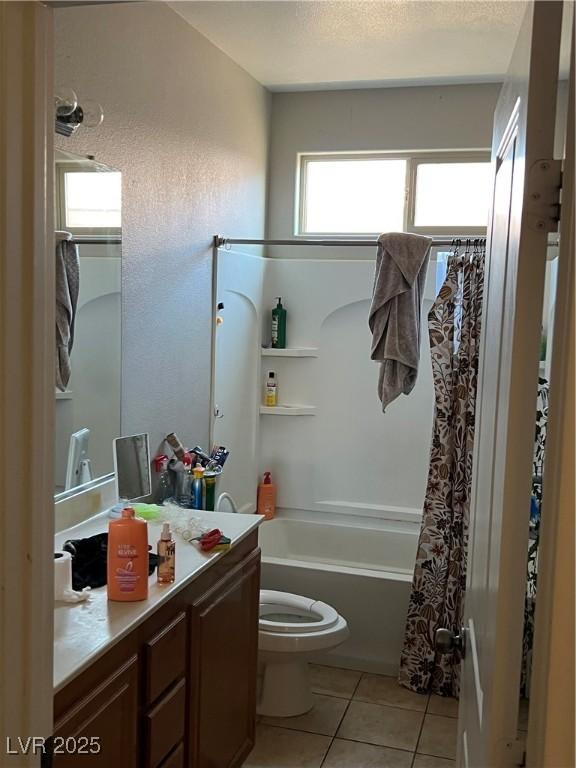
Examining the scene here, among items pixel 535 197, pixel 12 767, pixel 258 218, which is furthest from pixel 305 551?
pixel 535 197

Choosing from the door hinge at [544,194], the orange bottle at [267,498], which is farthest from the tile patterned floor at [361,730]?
the door hinge at [544,194]

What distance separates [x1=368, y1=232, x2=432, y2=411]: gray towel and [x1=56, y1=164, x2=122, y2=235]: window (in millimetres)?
1175

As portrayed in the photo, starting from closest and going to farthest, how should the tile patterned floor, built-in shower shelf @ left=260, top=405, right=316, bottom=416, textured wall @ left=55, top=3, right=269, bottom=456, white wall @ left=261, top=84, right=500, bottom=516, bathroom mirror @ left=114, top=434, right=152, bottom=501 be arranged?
textured wall @ left=55, top=3, right=269, bottom=456, bathroom mirror @ left=114, top=434, right=152, bottom=501, the tile patterned floor, white wall @ left=261, top=84, right=500, bottom=516, built-in shower shelf @ left=260, top=405, right=316, bottom=416

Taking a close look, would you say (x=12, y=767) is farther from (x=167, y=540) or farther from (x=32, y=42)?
(x=32, y=42)

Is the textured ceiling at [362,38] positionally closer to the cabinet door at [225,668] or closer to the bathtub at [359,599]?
the cabinet door at [225,668]

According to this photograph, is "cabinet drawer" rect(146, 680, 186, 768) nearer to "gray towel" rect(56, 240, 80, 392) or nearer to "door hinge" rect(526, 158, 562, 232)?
"gray towel" rect(56, 240, 80, 392)

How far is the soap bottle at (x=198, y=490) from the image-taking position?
10.2ft

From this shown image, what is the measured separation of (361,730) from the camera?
3152 mm

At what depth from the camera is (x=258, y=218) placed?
420 centimetres

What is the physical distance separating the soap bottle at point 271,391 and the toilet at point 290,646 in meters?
1.27

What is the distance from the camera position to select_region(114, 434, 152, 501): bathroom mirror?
279 centimetres

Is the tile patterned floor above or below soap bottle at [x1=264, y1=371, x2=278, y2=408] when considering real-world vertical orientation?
below

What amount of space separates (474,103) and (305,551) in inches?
99.4

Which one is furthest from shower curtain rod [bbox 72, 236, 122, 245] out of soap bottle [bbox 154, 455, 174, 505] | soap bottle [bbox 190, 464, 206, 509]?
soap bottle [bbox 190, 464, 206, 509]
